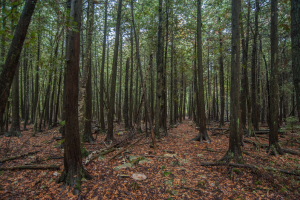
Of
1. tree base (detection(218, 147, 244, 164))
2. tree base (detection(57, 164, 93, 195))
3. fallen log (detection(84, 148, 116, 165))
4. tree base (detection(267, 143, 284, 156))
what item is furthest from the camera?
tree base (detection(267, 143, 284, 156))

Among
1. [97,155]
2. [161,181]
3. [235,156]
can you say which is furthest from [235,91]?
[97,155]

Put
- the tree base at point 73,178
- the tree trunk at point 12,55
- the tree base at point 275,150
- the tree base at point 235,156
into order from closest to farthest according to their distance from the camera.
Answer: the tree trunk at point 12,55
the tree base at point 73,178
the tree base at point 235,156
the tree base at point 275,150

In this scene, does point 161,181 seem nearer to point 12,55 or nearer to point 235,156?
point 235,156

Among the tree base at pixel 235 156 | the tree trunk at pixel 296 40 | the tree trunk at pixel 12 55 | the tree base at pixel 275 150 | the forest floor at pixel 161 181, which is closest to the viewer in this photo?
the tree trunk at pixel 12 55

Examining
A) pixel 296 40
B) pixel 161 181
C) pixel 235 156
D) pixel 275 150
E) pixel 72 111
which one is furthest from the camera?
pixel 275 150

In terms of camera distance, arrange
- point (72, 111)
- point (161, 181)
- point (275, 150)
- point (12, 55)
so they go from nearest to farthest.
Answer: point (12, 55), point (72, 111), point (161, 181), point (275, 150)

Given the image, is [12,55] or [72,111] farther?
[72,111]

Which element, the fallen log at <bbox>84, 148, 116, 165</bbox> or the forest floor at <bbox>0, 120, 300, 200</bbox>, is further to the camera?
the fallen log at <bbox>84, 148, 116, 165</bbox>

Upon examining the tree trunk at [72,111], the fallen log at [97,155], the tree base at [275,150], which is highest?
the tree trunk at [72,111]

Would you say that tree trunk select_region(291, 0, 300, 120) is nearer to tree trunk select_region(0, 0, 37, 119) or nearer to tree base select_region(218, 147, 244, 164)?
tree base select_region(218, 147, 244, 164)

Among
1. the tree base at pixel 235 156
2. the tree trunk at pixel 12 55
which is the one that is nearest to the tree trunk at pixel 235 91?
the tree base at pixel 235 156

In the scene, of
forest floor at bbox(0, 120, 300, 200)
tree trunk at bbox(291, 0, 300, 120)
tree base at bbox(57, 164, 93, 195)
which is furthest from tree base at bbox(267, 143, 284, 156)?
tree base at bbox(57, 164, 93, 195)

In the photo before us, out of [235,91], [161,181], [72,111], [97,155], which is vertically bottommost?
[161,181]

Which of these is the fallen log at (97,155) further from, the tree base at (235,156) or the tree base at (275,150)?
the tree base at (275,150)
